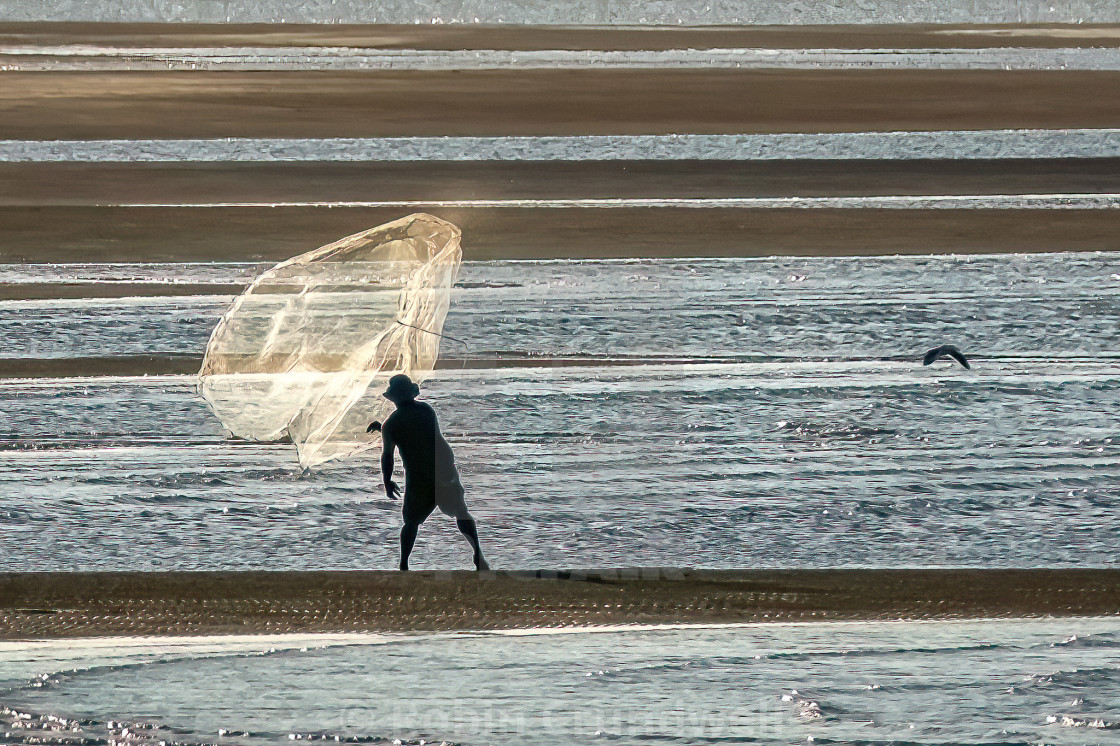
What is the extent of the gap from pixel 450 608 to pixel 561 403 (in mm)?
3395

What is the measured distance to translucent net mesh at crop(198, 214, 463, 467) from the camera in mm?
7137

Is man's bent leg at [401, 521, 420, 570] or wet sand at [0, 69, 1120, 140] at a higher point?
wet sand at [0, 69, 1120, 140]

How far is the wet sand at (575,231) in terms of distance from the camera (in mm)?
16156

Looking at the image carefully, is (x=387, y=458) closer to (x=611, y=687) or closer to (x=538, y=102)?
(x=611, y=687)

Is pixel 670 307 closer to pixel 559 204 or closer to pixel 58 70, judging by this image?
pixel 559 204

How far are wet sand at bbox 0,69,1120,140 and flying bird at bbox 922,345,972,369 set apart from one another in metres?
15.3

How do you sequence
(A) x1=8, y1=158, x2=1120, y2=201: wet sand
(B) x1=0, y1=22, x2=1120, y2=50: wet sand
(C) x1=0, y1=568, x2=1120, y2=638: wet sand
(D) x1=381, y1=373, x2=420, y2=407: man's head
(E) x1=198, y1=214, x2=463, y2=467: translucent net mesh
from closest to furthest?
(C) x1=0, y1=568, x2=1120, y2=638: wet sand → (D) x1=381, y1=373, x2=420, y2=407: man's head → (E) x1=198, y1=214, x2=463, y2=467: translucent net mesh → (A) x1=8, y1=158, x2=1120, y2=201: wet sand → (B) x1=0, y1=22, x2=1120, y2=50: wet sand

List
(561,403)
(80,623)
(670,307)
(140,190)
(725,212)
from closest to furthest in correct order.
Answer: (80,623)
(561,403)
(670,307)
(725,212)
(140,190)

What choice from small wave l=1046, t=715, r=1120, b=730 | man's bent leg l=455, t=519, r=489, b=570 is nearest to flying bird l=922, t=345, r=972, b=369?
man's bent leg l=455, t=519, r=489, b=570

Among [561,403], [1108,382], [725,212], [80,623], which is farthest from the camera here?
[725,212]

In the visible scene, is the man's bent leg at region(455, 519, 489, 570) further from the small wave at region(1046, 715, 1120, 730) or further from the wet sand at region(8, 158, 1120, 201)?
the wet sand at region(8, 158, 1120, 201)

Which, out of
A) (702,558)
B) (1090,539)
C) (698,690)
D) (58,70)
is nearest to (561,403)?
(702,558)

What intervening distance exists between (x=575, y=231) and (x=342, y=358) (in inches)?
392

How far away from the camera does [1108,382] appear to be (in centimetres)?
1000
